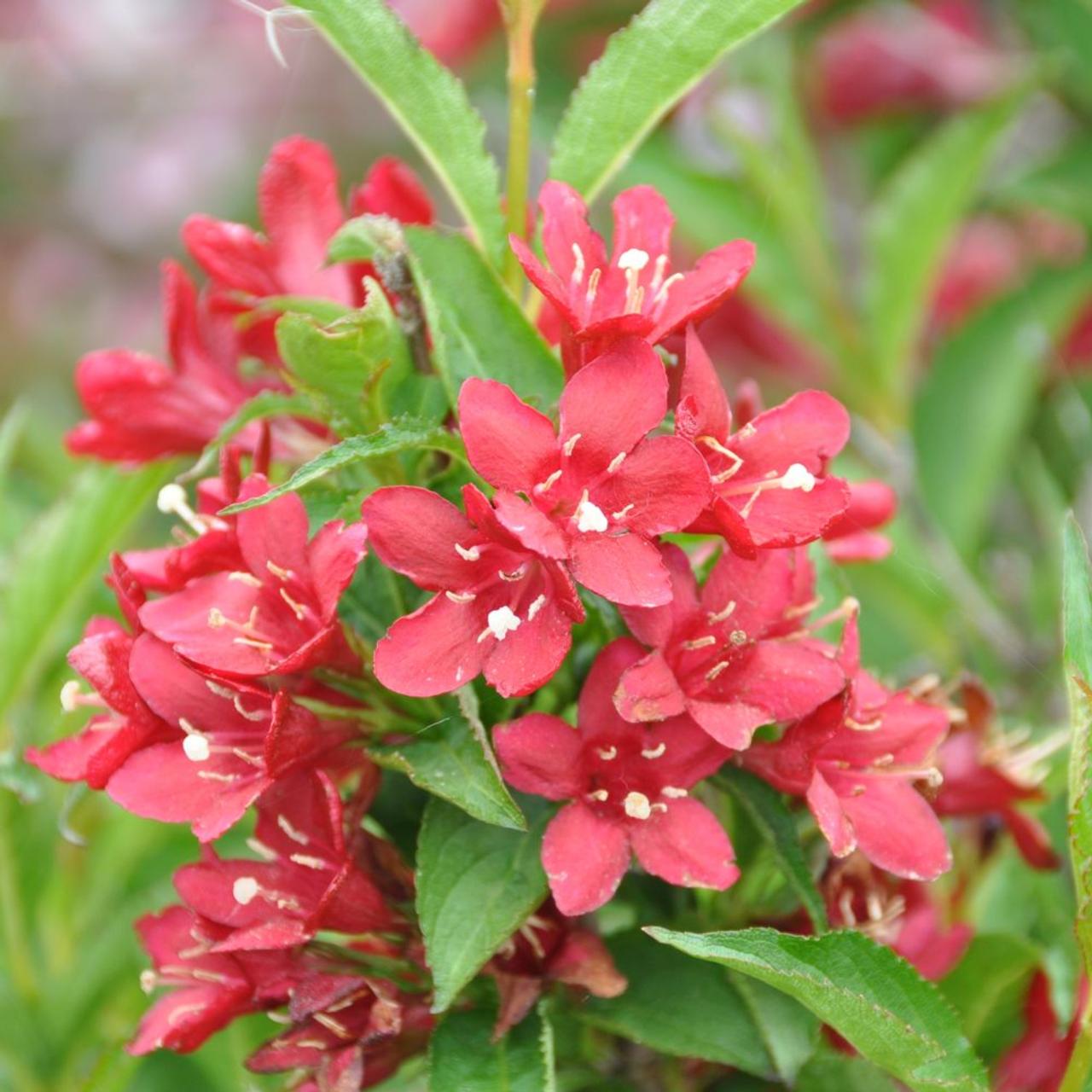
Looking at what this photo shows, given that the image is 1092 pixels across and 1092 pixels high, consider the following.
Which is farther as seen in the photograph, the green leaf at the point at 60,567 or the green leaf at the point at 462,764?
the green leaf at the point at 60,567

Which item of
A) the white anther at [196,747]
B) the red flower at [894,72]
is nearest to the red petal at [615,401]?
the white anther at [196,747]

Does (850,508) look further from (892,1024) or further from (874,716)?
(892,1024)

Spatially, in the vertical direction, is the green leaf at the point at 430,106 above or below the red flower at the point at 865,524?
above

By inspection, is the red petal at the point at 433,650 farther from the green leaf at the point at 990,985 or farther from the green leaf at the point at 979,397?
the green leaf at the point at 979,397

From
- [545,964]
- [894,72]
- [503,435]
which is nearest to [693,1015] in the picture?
[545,964]

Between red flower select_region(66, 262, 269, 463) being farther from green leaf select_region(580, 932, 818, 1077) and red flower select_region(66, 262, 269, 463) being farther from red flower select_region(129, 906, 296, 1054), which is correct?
green leaf select_region(580, 932, 818, 1077)

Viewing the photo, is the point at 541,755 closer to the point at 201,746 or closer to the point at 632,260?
the point at 201,746
